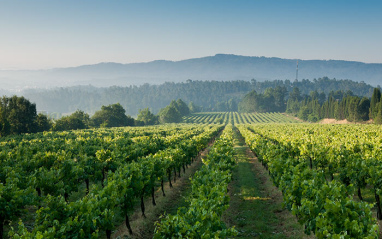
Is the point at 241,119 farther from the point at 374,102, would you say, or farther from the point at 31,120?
the point at 31,120

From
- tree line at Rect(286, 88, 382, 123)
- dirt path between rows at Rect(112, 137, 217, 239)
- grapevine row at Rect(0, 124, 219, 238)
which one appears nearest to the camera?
grapevine row at Rect(0, 124, 219, 238)

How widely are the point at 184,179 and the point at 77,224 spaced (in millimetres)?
17488

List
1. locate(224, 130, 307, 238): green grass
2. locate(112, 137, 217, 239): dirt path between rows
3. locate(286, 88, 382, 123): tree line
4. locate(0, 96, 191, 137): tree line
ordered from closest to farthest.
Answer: locate(224, 130, 307, 238): green grass < locate(112, 137, 217, 239): dirt path between rows < locate(0, 96, 191, 137): tree line < locate(286, 88, 382, 123): tree line

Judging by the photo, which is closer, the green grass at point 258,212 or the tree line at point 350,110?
the green grass at point 258,212

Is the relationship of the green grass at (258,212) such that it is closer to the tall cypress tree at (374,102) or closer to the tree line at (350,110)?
the tree line at (350,110)

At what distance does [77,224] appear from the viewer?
30.7ft

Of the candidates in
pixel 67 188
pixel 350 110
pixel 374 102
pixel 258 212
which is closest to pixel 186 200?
pixel 258 212

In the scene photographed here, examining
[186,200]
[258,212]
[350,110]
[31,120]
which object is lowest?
[258,212]

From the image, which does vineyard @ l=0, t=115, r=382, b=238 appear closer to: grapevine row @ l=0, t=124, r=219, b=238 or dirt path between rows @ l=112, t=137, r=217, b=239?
grapevine row @ l=0, t=124, r=219, b=238

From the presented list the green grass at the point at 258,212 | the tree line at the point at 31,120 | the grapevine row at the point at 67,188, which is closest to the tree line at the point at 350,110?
the green grass at the point at 258,212

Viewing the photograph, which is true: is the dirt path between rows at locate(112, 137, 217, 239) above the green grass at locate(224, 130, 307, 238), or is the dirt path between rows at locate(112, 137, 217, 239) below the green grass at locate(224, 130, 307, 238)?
below

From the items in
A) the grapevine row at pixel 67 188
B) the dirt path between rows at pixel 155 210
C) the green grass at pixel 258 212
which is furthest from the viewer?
the dirt path between rows at pixel 155 210

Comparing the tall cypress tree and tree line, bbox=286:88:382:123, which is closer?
the tall cypress tree

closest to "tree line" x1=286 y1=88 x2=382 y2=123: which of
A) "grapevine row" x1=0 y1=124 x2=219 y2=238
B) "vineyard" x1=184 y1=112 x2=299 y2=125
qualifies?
"vineyard" x1=184 y1=112 x2=299 y2=125
